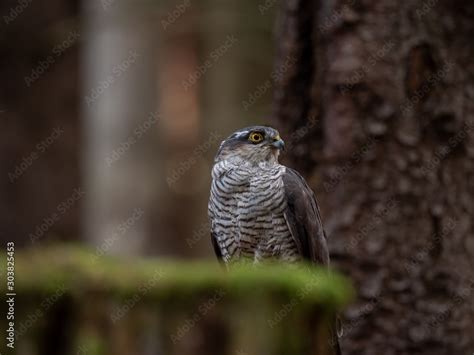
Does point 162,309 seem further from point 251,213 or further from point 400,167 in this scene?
point 400,167

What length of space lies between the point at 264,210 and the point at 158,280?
8.61 feet

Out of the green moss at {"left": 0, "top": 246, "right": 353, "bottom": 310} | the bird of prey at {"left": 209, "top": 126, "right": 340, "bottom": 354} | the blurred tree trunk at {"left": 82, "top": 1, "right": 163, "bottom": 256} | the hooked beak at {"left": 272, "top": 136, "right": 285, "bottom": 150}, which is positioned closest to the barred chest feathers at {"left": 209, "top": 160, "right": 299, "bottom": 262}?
the bird of prey at {"left": 209, "top": 126, "right": 340, "bottom": 354}

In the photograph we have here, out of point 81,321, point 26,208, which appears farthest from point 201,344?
point 26,208

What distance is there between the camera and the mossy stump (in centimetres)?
286

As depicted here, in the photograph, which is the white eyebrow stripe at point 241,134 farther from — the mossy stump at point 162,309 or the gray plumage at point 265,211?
the mossy stump at point 162,309

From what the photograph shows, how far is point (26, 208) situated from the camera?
870 cm

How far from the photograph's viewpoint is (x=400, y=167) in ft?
18.5

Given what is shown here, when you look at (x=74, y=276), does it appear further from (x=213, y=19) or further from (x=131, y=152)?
(x=213, y=19)

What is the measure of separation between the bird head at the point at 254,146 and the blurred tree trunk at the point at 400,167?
1.22 ft

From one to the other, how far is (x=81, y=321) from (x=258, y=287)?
0.68 meters

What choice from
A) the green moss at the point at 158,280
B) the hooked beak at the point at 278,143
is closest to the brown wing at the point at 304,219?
the hooked beak at the point at 278,143

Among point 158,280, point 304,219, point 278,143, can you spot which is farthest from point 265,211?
point 158,280

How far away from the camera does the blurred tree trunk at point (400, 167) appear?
5586 mm

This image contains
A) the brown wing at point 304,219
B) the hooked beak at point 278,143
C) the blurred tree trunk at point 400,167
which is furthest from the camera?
the hooked beak at point 278,143
